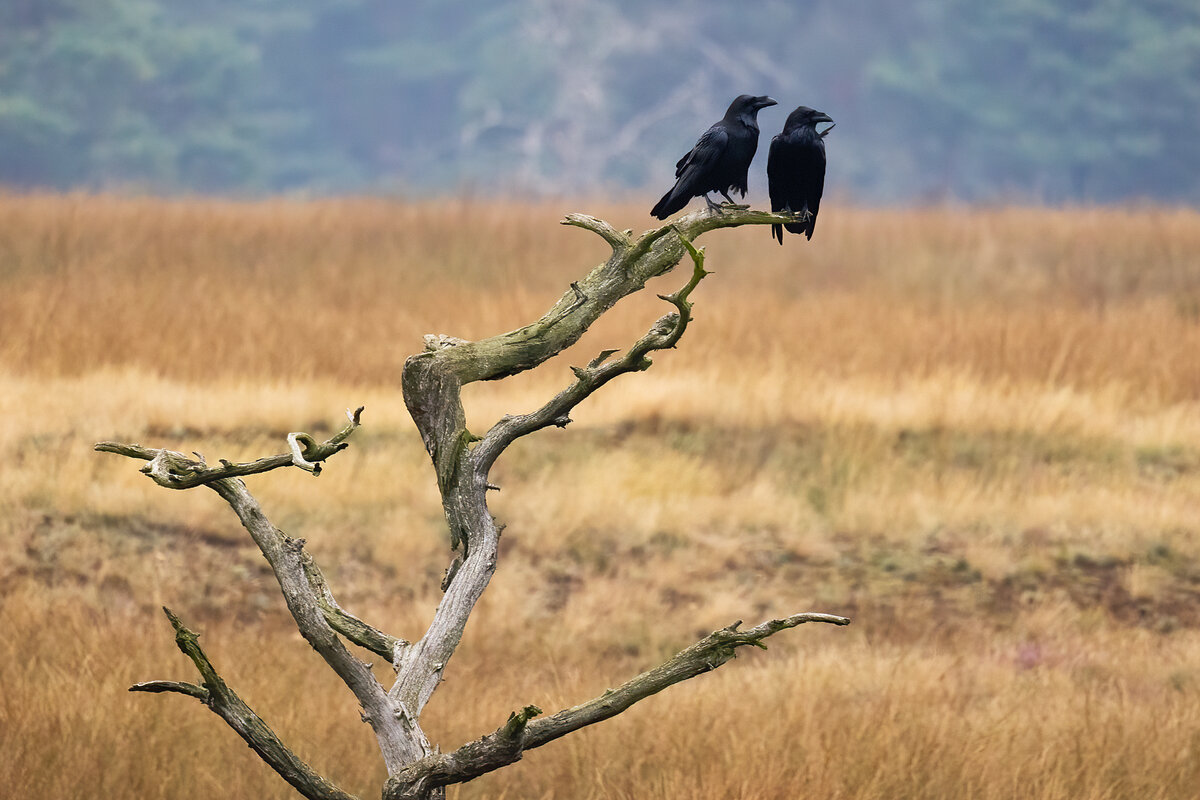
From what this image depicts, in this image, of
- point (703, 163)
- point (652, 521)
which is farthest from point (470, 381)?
point (652, 521)

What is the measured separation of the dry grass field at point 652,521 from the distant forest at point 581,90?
25679 mm

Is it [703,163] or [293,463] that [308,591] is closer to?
[293,463]

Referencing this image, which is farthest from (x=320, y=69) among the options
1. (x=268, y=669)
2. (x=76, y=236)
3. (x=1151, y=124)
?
(x=268, y=669)

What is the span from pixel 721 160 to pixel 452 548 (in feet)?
3.81

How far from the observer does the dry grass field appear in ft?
16.1

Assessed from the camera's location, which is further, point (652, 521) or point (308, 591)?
point (652, 521)

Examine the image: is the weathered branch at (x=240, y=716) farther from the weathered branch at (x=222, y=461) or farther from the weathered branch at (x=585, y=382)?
the weathered branch at (x=585, y=382)

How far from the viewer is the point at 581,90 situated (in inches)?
1737

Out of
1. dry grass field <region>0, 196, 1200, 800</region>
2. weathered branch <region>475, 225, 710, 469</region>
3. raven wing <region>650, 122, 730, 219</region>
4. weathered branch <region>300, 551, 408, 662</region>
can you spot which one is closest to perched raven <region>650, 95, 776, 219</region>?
raven wing <region>650, 122, 730, 219</region>

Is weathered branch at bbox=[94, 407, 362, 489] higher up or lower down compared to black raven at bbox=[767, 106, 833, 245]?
lower down

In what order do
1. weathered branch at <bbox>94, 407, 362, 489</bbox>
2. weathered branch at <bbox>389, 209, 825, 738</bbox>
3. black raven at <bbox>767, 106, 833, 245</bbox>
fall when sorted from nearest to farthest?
weathered branch at <bbox>94, 407, 362, 489</bbox> → weathered branch at <bbox>389, 209, 825, 738</bbox> → black raven at <bbox>767, 106, 833, 245</bbox>

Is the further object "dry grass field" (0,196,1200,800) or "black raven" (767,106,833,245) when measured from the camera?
"dry grass field" (0,196,1200,800)

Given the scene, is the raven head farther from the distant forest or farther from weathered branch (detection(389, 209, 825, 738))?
the distant forest

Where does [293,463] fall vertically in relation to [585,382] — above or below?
below
